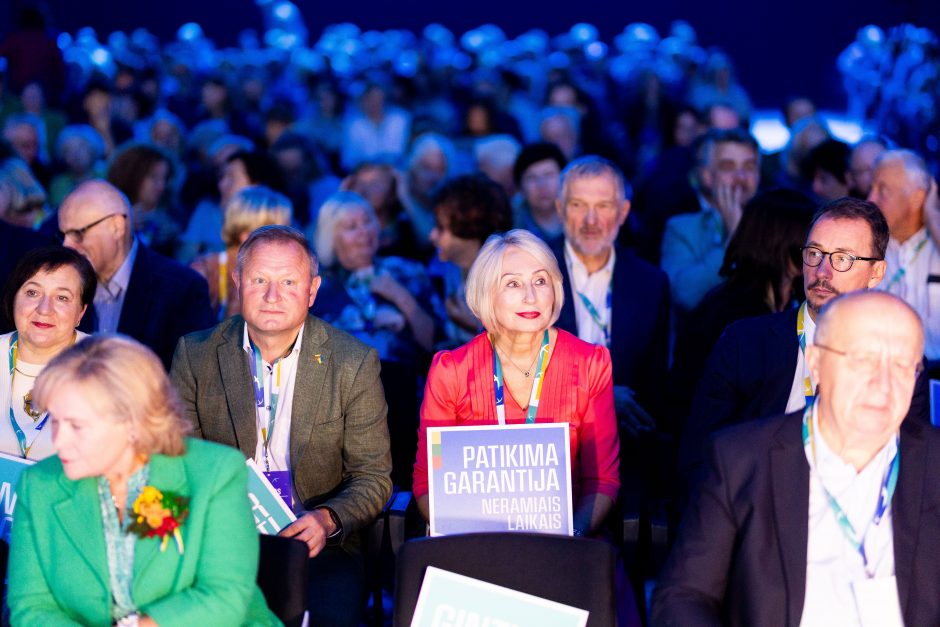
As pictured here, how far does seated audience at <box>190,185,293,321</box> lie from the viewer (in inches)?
205

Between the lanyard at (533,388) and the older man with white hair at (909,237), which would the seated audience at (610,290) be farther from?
the older man with white hair at (909,237)

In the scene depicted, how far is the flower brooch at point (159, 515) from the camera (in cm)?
261

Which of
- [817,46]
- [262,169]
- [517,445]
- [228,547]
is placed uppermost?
[817,46]

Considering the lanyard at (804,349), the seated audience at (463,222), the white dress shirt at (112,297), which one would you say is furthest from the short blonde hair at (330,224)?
the lanyard at (804,349)

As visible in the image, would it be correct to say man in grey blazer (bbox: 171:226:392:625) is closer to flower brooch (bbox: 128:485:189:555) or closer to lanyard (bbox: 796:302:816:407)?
flower brooch (bbox: 128:485:189:555)

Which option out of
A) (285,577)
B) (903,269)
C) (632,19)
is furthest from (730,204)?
(632,19)

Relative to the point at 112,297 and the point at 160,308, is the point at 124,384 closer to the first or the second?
the point at 160,308

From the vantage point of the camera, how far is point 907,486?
8.60 feet

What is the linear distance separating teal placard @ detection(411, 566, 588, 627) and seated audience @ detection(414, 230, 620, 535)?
829mm

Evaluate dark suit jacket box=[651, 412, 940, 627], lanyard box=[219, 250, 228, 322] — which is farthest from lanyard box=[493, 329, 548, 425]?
lanyard box=[219, 250, 228, 322]

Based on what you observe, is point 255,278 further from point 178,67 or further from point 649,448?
point 178,67

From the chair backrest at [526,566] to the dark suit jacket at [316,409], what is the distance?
Answer: 0.73 meters

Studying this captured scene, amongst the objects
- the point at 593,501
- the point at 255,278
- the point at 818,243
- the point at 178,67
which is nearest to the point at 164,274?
the point at 255,278

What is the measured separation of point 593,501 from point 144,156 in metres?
3.79
